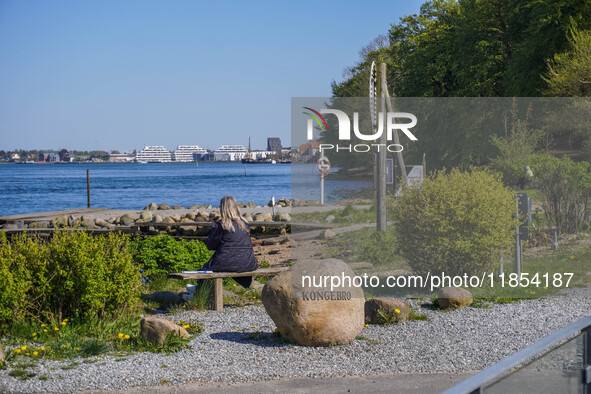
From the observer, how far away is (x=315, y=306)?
6.53 metres

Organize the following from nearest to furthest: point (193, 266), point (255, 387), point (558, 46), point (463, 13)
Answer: point (255, 387) < point (193, 266) < point (558, 46) < point (463, 13)

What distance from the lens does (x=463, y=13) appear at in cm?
3525

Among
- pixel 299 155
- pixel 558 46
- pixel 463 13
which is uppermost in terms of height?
pixel 463 13

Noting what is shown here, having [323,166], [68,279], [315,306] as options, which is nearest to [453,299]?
[323,166]

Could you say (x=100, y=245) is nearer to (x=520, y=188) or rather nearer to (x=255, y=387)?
(x=255, y=387)

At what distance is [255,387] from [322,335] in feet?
4.29

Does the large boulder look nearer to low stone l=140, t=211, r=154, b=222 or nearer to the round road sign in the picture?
the round road sign

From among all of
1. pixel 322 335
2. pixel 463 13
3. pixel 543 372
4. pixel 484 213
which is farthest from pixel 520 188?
pixel 463 13

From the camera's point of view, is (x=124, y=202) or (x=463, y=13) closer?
(x=463, y=13)

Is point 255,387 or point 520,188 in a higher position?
point 520,188

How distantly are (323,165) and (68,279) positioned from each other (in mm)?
3810

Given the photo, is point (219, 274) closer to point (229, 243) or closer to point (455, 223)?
point (229, 243)

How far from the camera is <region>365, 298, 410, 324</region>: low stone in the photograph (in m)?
7.75

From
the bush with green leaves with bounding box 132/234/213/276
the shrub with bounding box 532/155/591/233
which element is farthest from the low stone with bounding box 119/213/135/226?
the shrub with bounding box 532/155/591/233
